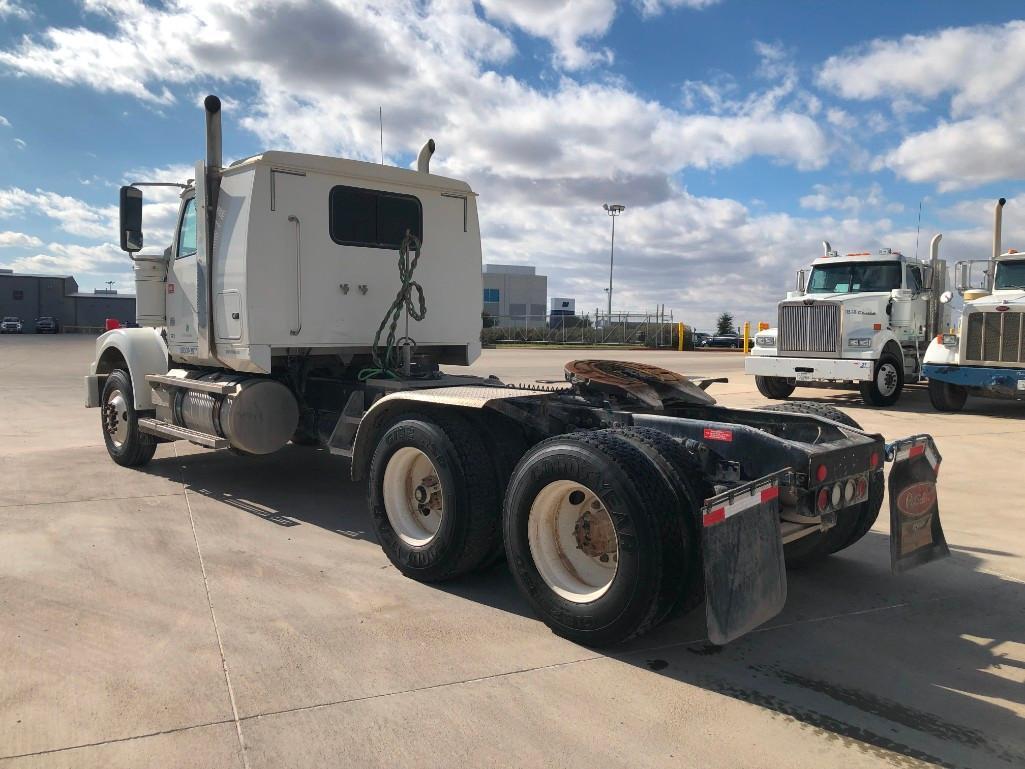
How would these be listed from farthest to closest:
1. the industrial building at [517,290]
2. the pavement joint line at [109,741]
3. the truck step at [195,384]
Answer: the industrial building at [517,290]
the truck step at [195,384]
the pavement joint line at [109,741]

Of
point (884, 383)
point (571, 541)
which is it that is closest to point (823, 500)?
point (571, 541)

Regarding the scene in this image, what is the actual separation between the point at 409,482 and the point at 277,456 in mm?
4611

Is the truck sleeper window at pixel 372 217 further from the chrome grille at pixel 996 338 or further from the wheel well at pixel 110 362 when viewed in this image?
the chrome grille at pixel 996 338

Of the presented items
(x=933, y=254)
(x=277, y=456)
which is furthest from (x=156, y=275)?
(x=933, y=254)

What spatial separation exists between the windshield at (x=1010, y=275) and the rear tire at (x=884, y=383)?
2101 mm

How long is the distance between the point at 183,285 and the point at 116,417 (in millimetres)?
A: 1993

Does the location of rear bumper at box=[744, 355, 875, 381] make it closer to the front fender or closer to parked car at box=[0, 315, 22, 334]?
the front fender

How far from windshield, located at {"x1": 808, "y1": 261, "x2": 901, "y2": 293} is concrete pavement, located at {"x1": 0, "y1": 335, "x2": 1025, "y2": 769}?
378 inches

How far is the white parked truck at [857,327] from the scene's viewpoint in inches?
556

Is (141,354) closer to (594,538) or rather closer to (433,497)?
(433,497)

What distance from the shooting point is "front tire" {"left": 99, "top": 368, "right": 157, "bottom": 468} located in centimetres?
807

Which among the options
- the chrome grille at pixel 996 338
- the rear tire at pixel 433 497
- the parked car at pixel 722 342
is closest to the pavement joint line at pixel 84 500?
the rear tire at pixel 433 497

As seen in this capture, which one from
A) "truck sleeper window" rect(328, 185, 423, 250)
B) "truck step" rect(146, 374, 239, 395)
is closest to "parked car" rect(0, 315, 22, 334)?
"truck step" rect(146, 374, 239, 395)

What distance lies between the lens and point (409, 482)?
5172 mm
